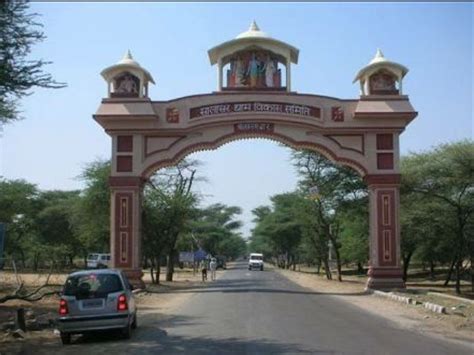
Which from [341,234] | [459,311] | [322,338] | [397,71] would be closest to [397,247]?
[397,71]

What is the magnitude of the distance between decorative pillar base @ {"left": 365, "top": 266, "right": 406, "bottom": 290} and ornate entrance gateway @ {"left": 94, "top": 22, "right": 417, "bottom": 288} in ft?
0.39

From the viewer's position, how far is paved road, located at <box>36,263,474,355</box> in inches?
532

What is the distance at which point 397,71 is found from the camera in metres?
34.4

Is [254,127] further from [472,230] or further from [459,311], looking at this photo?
[459,311]

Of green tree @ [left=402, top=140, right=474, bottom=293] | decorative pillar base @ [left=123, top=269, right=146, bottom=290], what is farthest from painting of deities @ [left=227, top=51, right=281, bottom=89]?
decorative pillar base @ [left=123, top=269, right=146, bottom=290]

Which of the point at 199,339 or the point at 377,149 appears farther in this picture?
the point at 377,149

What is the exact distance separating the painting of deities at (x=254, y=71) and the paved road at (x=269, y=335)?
14.6m

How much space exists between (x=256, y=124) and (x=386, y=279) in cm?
961

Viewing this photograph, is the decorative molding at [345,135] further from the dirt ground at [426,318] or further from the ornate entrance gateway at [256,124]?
the dirt ground at [426,318]

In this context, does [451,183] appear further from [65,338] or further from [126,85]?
[65,338]

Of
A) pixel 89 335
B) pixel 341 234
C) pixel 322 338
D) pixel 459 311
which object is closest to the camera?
pixel 322 338

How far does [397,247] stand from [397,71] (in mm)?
8440

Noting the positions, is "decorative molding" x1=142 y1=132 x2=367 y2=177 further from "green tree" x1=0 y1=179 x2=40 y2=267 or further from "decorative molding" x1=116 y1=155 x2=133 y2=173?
"green tree" x1=0 y1=179 x2=40 y2=267

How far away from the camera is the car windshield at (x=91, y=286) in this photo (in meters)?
15.2
